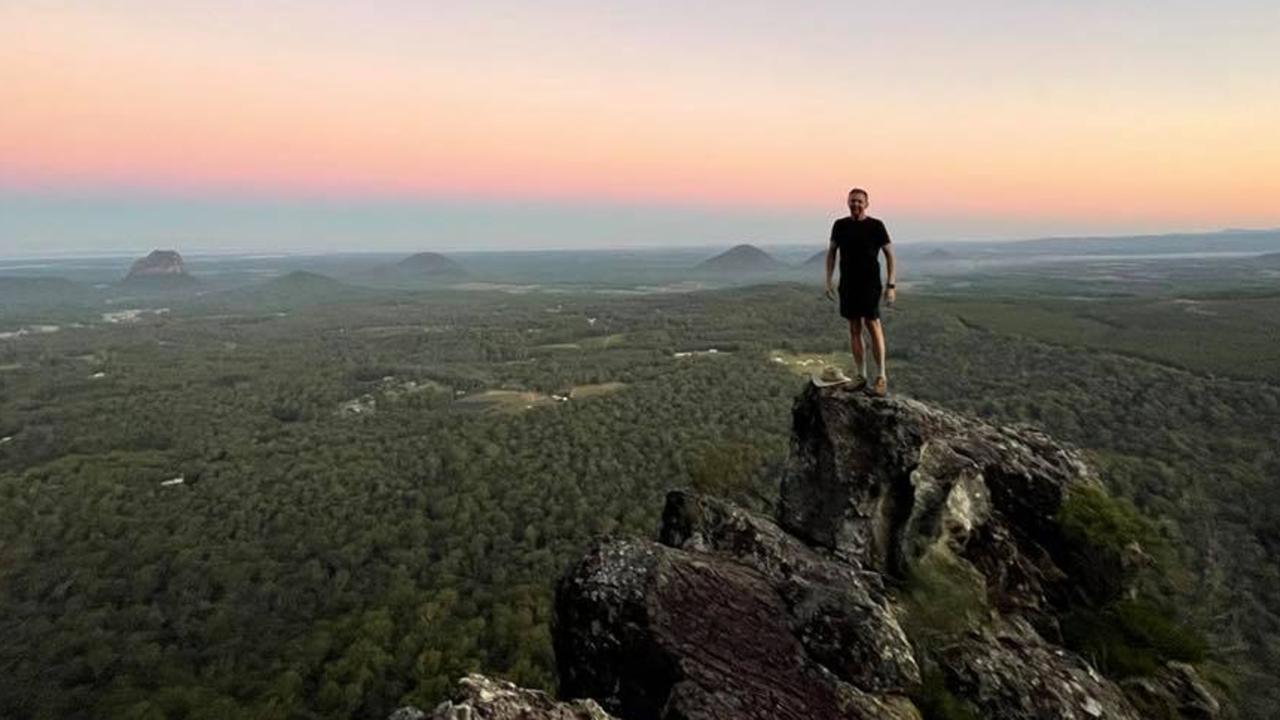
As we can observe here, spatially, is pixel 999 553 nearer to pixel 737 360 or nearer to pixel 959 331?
pixel 737 360

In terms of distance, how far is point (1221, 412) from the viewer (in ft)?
280

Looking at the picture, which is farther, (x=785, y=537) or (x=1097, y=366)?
(x=1097, y=366)

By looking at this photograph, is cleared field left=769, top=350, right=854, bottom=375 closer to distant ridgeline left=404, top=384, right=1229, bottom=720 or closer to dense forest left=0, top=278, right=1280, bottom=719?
dense forest left=0, top=278, right=1280, bottom=719

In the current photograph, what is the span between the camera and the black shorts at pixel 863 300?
1653cm

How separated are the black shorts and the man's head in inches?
67.7

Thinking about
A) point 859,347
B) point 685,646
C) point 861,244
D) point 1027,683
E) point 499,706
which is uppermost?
point 861,244

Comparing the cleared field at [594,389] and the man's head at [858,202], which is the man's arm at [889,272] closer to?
the man's head at [858,202]

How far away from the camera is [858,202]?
630 inches

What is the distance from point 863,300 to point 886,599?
6.88 metres

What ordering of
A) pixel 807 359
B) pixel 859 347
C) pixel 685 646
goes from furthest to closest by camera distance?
pixel 807 359, pixel 859 347, pixel 685 646

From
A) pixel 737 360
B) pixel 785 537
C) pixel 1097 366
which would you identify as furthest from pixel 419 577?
pixel 1097 366

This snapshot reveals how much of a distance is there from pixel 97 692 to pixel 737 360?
369 ft

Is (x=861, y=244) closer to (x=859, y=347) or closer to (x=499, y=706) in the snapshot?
(x=859, y=347)

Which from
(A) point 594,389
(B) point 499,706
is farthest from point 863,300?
(A) point 594,389
